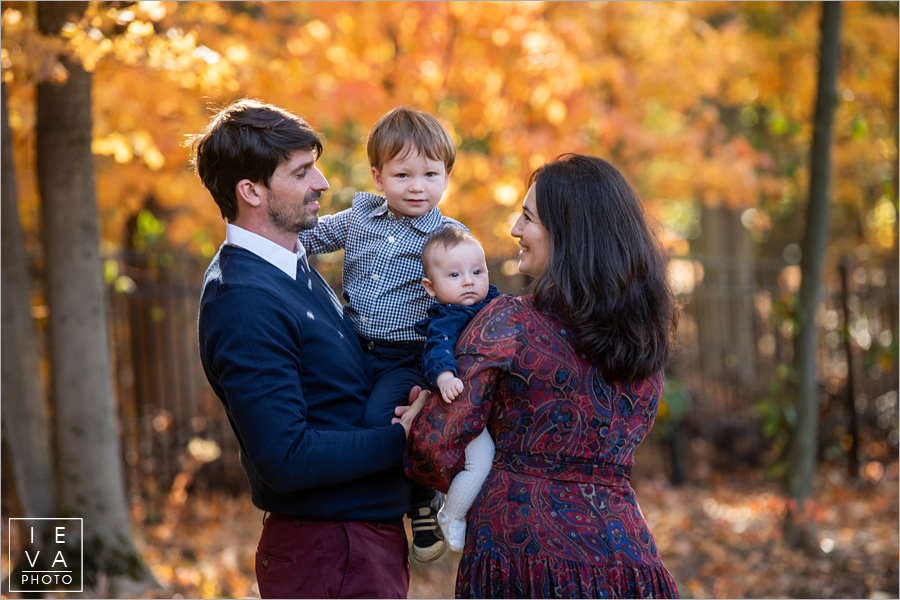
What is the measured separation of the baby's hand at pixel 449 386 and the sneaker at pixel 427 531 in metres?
0.48

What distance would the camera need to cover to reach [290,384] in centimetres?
213

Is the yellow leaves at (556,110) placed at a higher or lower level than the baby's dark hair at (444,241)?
higher

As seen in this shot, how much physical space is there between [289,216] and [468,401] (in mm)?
715

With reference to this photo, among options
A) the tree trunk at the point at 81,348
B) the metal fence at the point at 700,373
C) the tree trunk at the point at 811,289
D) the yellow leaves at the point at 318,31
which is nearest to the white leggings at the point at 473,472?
the tree trunk at the point at 81,348

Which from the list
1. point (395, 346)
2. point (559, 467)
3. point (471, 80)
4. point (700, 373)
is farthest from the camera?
point (700, 373)

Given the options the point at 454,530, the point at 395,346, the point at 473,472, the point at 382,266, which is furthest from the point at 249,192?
the point at 454,530

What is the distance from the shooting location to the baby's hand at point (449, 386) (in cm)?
221

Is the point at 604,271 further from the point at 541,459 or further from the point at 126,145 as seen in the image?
the point at 126,145

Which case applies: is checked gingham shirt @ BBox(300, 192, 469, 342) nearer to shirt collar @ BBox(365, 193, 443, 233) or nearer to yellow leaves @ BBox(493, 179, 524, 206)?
shirt collar @ BBox(365, 193, 443, 233)

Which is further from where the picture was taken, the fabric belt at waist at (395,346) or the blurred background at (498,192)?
the blurred background at (498,192)

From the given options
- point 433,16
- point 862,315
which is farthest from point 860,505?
A: point 433,16

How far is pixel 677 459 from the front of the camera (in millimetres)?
9219

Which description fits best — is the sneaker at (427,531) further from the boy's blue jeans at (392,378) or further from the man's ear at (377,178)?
the man's ear at (377,178)

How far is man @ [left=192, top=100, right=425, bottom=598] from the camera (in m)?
2.11
